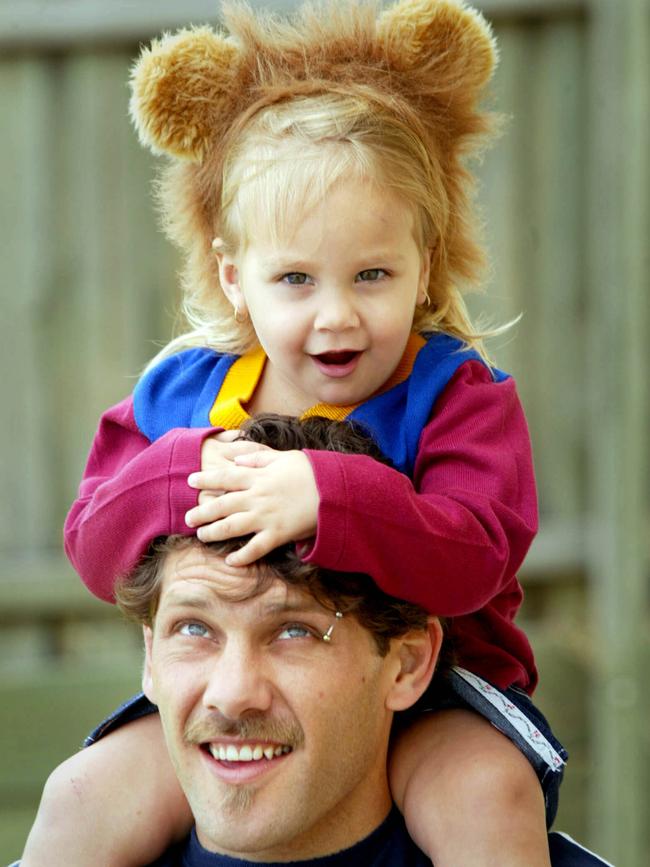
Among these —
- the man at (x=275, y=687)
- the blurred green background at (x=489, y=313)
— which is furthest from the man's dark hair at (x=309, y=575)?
the blurred green background at (x=489, y=313)

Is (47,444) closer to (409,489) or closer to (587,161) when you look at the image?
(587,161)

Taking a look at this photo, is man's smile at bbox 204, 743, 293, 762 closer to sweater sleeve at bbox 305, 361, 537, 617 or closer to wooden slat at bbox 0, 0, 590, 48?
sweater sleeve at bbox 305, 361, 537, 617

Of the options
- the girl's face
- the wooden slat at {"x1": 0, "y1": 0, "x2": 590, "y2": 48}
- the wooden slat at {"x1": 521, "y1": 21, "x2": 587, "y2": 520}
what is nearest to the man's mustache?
the girl's face

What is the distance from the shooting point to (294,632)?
7.82 ft

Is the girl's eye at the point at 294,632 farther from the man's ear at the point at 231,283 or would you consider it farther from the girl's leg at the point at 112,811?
the man's ear at the point at 231,283

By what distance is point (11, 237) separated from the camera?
5.36 metres

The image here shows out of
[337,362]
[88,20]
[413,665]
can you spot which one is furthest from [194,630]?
[88,20]

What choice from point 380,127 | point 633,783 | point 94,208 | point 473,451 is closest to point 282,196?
point 380,127

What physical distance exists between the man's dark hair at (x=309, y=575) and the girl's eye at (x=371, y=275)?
0.74 ft

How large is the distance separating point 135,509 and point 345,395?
0.38 metres

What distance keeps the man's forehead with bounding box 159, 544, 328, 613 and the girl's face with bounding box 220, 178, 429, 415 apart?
353 millimetres

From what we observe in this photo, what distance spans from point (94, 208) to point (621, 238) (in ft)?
5.78

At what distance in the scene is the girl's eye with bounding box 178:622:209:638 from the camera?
239 cm

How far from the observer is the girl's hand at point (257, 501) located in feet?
7.48
